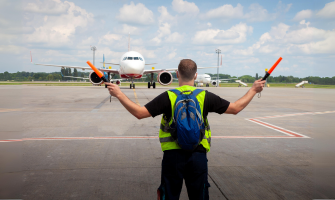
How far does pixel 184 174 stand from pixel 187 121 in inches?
21.3

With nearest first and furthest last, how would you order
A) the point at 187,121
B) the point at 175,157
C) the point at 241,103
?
the point at 187,121 < the point at 175,157 < the point at 241,103

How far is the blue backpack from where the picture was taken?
2.41m

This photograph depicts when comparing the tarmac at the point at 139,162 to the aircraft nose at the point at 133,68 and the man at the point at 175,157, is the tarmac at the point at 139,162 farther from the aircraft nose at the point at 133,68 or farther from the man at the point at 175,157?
the aircraft nose at the point at 133,68

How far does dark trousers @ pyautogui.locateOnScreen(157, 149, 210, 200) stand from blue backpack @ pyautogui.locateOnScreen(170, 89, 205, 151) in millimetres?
151

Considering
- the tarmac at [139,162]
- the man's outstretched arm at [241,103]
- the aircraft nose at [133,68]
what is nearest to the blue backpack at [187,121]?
the man's outstretched arm at [241,103]

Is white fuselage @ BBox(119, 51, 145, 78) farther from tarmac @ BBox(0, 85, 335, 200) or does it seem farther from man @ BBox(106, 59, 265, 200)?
man @ BBox(106, 59, 265, 200)

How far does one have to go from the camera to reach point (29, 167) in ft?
15.5

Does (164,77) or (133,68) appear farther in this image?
(164,77)

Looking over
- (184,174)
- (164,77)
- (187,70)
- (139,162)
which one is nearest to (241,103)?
(187,70)

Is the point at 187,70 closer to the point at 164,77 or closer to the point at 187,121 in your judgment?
the point at 187,121

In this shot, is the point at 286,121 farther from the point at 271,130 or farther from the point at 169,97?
the point at 169,97

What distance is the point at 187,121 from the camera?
242 centimetres

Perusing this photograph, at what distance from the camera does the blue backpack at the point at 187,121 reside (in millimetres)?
2408

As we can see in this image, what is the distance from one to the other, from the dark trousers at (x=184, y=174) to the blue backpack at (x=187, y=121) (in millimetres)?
151
